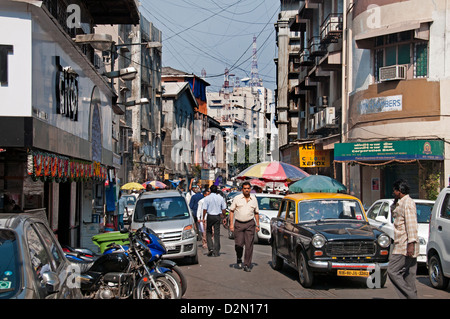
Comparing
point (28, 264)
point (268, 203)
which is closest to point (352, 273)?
point (28, 264)

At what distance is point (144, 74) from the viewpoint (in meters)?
43.2

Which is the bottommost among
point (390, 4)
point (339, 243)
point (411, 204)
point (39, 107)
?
point (339, 243)

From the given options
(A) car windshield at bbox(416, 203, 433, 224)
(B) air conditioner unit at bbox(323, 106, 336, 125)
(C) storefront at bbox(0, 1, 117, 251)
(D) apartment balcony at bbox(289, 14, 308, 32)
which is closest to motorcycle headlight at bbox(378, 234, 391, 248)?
(A) car windshield at bbox(416, 203, 433, 224)

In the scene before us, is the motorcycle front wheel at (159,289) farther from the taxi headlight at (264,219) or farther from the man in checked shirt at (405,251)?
the taxi headlight at (264,219)

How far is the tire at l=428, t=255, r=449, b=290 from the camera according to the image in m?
10.5

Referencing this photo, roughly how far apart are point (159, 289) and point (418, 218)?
25.7ft

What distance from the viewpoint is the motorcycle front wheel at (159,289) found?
8148 millimetres

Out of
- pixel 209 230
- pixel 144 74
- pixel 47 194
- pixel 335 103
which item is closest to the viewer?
pixel 47 194

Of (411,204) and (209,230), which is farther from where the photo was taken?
(209,230)

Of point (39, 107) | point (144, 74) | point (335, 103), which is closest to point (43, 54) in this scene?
point (39, 107)

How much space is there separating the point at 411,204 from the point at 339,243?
81.9 inches

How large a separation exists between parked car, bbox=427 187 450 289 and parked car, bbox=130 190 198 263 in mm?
5865

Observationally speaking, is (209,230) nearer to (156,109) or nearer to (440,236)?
(440,236)

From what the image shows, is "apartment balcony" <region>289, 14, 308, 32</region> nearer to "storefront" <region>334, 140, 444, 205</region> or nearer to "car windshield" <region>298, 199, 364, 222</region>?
"storefront" <region>334, 140, 444, 205</region>
